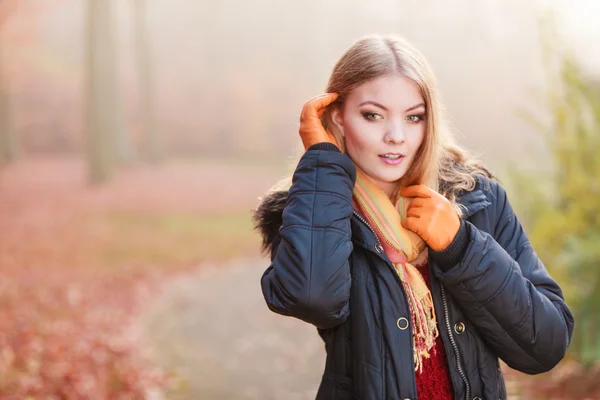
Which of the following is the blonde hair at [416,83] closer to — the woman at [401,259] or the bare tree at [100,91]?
the woman at [401,259]

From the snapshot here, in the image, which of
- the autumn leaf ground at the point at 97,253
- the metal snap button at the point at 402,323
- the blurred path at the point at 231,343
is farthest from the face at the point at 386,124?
the blurred path at the point at 231,343

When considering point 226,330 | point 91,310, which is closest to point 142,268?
point 91,310

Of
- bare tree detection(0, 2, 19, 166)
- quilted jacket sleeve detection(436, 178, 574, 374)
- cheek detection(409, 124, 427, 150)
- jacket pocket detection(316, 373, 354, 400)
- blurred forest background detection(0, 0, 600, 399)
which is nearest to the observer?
quilted jacket sleeve detection(436, 178, 574, 374)

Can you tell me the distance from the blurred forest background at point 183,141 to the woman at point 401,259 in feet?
7.11

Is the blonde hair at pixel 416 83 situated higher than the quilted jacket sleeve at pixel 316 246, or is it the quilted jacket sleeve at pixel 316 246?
the blonde hair at pixel 416 83

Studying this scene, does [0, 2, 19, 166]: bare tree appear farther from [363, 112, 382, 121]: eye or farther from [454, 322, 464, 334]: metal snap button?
[454, 322, 464, 334]: metal snap button

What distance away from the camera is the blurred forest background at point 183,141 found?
4184mm

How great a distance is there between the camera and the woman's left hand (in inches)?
72.7

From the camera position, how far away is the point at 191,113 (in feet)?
30.6

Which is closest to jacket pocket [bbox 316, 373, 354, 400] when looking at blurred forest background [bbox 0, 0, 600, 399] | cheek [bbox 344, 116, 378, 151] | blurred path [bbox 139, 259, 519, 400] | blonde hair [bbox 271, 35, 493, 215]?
blonde hair [bbox 271, 35, 493, 215]

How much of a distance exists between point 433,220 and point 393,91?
0.43m

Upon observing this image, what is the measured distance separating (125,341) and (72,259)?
200cm

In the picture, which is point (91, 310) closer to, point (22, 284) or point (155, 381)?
point (22, 284)

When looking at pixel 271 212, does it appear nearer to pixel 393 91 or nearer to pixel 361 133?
pixel 361 133
